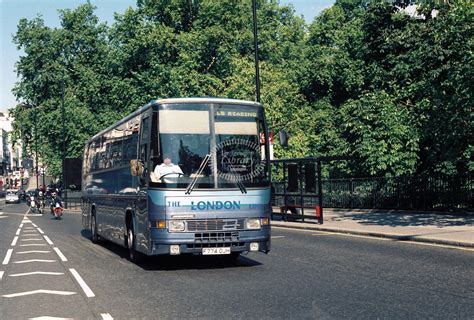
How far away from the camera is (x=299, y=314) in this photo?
7668mm

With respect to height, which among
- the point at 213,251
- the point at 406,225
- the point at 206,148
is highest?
the point at 206,148

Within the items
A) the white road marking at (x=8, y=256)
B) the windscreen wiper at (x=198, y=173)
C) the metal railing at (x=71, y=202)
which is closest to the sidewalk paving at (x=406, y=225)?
the windscreen wiper at (x=198, y=173)

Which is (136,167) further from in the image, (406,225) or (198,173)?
(406,225)

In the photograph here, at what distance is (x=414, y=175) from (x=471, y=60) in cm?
947

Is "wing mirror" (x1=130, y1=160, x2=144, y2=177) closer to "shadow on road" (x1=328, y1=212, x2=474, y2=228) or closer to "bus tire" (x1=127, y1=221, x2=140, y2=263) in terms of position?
"bus tire" (x1=127, y1=221, x2=140, y2=263)

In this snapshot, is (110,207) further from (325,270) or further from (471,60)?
(471,60)

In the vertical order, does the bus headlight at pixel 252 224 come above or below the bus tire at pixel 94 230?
above

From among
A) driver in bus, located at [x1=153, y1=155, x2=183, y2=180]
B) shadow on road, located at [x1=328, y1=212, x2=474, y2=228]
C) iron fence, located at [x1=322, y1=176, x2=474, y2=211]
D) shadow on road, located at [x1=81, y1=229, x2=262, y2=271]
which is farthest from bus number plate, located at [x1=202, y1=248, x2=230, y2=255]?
iron fence, located at [x1=322, y1=176, x2=474, y2=211]

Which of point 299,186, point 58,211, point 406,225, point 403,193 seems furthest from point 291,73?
point 406,225

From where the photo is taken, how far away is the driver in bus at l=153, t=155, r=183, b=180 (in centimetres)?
A: 1181

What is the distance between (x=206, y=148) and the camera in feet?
39.4

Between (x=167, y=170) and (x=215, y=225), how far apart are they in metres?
1.32

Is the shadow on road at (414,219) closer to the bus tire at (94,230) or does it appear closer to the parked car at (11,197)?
the bus tire at (94,230)

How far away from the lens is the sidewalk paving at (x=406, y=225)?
1630cm
